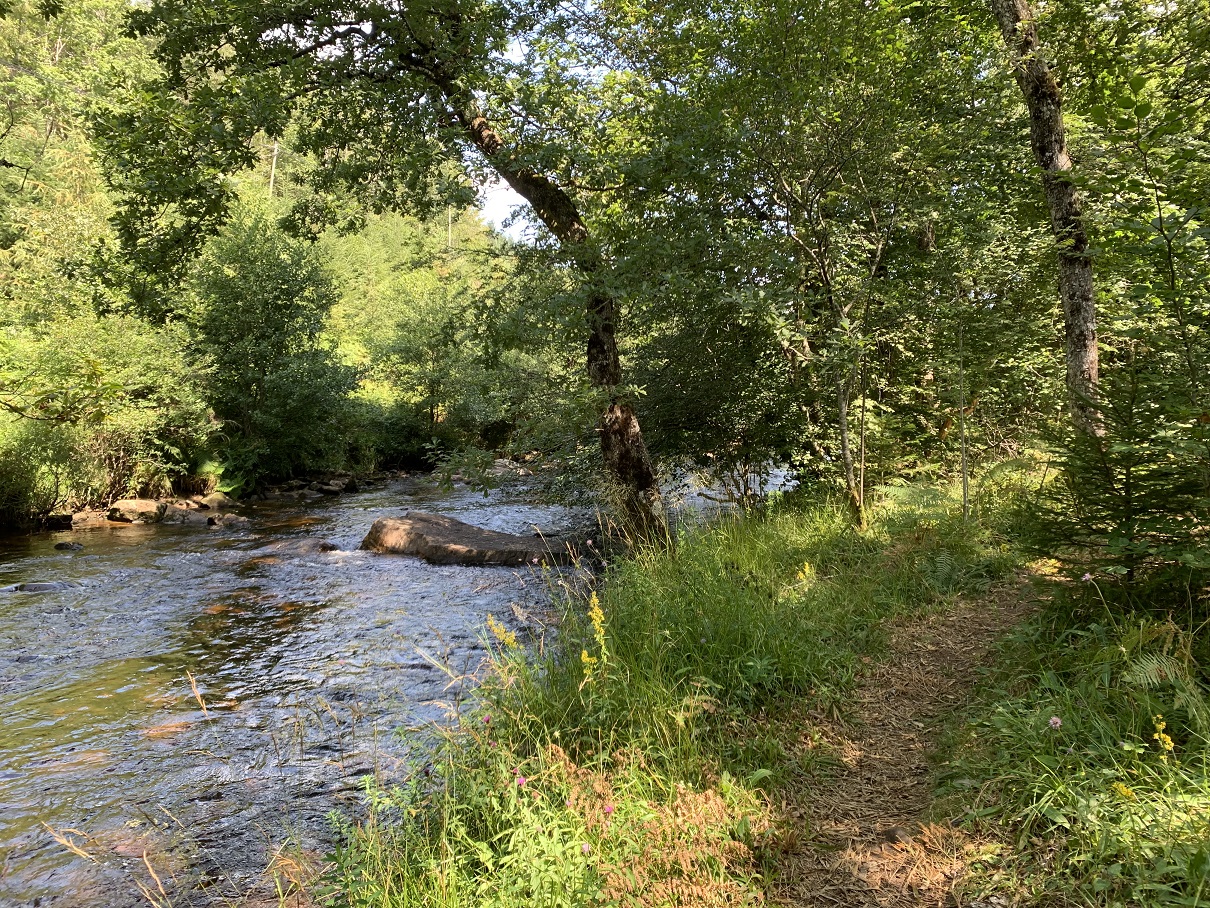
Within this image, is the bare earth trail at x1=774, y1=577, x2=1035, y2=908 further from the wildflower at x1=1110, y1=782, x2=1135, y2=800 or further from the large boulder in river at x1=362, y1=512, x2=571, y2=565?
the large boulder in river at x1=362, y1=512, x2=571, y2=565

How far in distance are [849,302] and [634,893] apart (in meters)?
6.58

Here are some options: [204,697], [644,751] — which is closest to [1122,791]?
[644,751]

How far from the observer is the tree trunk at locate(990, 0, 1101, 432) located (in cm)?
561

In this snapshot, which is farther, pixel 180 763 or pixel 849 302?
pixel 849 302

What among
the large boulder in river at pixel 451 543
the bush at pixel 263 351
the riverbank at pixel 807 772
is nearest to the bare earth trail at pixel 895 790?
the riverbank at pixel 807 772

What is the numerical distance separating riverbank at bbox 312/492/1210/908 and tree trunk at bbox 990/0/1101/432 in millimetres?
2297

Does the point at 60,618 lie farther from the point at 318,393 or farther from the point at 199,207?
the point at 318,393

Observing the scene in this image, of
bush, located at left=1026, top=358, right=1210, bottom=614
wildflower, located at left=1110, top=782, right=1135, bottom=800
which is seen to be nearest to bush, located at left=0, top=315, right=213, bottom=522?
bush, located at left=1026, top=358, right=1210, bottom=614

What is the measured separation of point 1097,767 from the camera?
2.76 metres

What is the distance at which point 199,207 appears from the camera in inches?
344

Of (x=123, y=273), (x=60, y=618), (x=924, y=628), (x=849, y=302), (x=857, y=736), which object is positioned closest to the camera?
(x=857, y=736)

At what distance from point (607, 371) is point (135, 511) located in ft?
40.2

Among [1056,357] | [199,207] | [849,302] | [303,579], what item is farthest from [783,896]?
[199,207]

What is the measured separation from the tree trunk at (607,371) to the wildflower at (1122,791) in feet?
20.1
